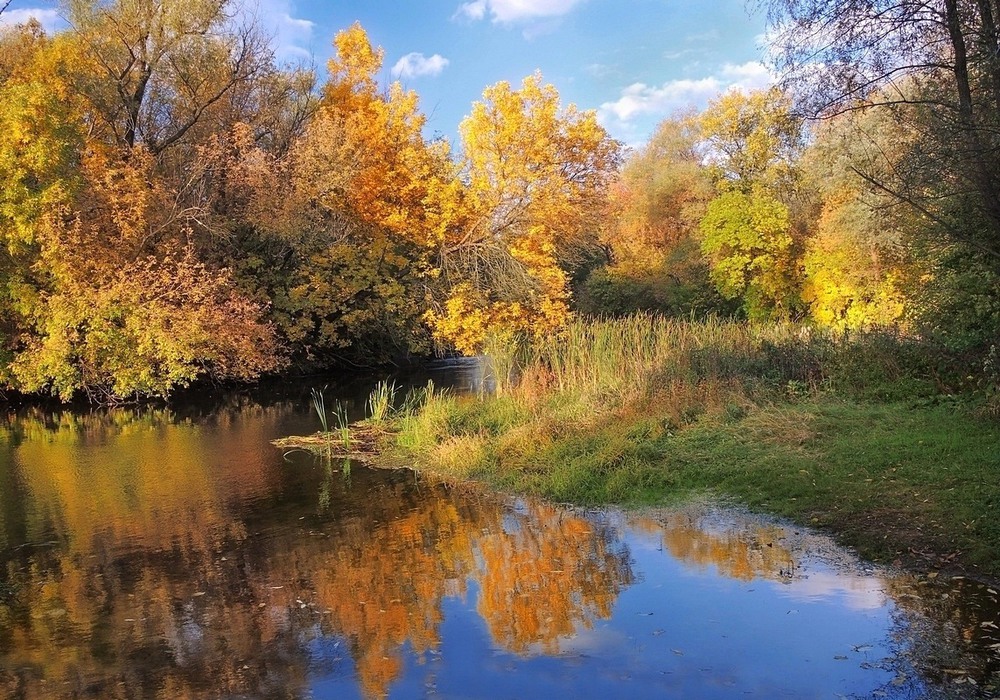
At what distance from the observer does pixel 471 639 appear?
5668 millimetres

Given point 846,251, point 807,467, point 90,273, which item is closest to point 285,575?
point 807,467

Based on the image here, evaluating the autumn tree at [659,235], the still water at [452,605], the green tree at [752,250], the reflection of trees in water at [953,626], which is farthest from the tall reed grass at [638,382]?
the autumn tree at [659,235]

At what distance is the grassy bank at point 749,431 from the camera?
7.34 meters

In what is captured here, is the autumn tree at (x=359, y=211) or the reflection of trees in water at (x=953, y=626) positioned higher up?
the autumn tree at (x=359, y=211)

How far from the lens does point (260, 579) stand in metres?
7.11

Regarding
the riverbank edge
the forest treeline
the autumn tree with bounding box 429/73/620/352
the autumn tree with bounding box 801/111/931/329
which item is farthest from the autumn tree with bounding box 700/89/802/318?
the riverbank edge

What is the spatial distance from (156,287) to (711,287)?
25.7 m

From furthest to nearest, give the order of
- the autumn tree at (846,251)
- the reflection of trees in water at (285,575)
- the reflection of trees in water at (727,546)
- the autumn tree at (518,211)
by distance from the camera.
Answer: the autumn tree at (846,251), the autumn tree at (518,211), the reflection of trees in water at (727,546), the reflection of trees in water at (285,575)

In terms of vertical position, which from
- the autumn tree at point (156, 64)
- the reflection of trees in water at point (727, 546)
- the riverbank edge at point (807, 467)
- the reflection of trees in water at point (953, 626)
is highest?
the autumn tree at point (156, 64)

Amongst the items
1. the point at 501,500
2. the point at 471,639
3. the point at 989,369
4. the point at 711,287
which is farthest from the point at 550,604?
the point at 711,287

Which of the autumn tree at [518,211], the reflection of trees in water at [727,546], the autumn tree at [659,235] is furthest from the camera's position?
the autumn tree at [659,235]

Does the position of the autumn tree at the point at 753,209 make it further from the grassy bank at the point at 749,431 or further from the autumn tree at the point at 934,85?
the autumn tree at the point at 934,85

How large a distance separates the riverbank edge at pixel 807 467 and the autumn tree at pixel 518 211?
11392mm

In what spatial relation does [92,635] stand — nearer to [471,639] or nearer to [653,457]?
[471,639]
